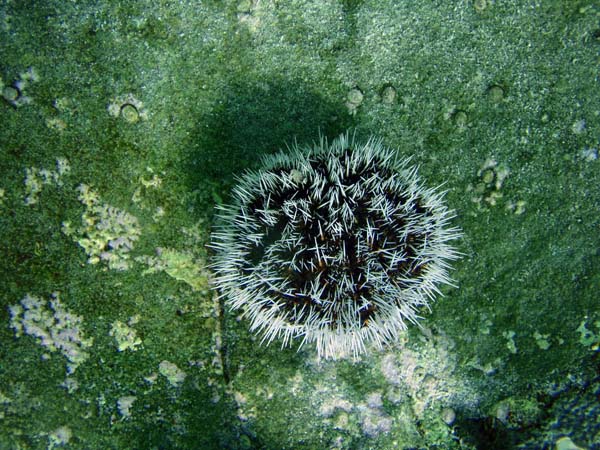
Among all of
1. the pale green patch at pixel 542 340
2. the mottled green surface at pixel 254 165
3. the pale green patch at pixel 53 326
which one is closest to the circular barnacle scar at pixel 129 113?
the mottled green surface at pixel 254 165

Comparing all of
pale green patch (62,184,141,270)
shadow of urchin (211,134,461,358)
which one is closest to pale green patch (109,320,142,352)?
pale green patch (62,184,141,270)

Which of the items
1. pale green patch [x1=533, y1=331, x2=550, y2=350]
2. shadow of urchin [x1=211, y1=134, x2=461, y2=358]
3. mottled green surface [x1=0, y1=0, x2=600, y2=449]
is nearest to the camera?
shadow of urchin [x1=211, y1=134, x2=461, y2=358]

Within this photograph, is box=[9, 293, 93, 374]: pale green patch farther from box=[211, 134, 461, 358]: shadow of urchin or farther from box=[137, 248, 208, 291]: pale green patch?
box=[211, 134, 461, 358]: shadow of urchin

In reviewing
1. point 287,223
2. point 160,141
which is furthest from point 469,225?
point 160,141

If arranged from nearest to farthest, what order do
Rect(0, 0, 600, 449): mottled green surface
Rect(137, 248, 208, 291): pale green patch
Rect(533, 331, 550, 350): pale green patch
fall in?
Rect(0, 0, 600, 449): mottled green surface < Rect(137, 248, 208, 291): pale green patch < Rect(533, 331, 550, 350): pale green patch

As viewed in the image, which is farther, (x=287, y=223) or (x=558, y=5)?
(x=558, y=5)

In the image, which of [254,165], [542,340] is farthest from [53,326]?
[542,340]

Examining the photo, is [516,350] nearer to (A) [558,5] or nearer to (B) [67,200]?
(A) [558,5]
